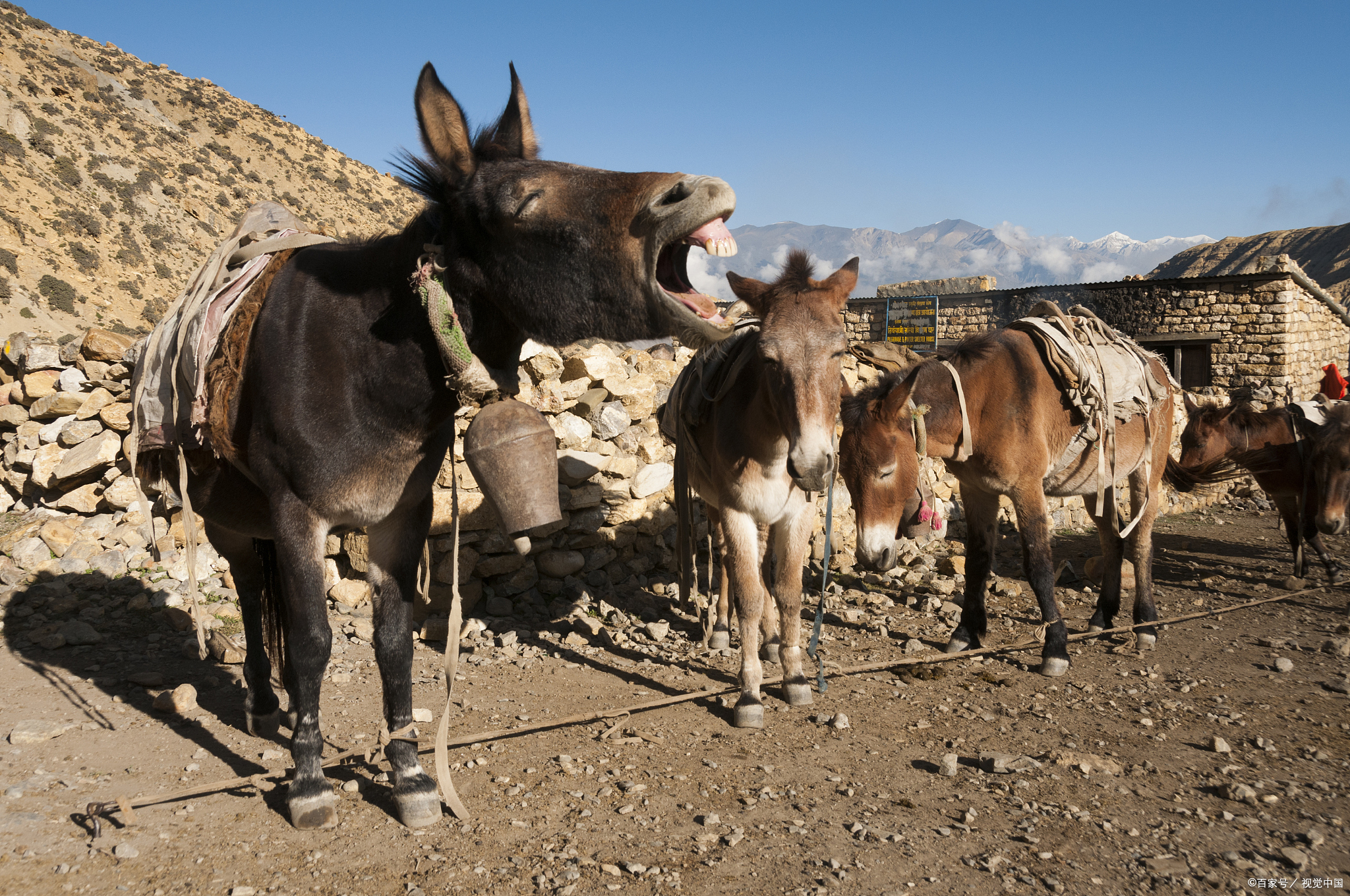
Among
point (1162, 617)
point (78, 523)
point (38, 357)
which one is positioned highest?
point (38, 357)

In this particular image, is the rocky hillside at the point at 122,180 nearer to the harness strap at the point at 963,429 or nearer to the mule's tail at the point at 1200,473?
the harness strap at the point at 963,429

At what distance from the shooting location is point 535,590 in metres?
5.94

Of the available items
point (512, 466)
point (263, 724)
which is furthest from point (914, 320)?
point (512, 466)

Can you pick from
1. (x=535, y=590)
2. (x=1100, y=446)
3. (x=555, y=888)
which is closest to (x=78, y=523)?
(x=535, y=590)

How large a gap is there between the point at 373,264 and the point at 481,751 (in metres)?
2.19

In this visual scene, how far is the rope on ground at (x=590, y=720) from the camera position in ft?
8.83

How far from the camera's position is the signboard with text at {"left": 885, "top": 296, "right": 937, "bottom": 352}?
66.7 feet

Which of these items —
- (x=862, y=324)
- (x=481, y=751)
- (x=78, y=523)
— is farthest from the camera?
(x=862, y=324)

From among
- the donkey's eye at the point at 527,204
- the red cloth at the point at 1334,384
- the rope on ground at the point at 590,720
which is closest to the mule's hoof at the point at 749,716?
the rope on ground at the point at 590,720

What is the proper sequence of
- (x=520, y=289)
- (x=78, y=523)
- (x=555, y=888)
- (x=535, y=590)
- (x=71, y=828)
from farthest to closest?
1. (x=535, y=590)
2. (x=78, y=523)
3. (x=71, y=828)
4. (x=555, y=888)
5. (x=520, y=289)

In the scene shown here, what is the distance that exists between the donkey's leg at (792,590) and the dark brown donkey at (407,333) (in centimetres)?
198

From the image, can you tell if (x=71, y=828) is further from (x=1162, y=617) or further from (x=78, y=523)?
(x=1162, y=617)

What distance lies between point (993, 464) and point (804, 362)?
6.60 ft

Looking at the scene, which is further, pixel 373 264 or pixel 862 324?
pixel 862 324
